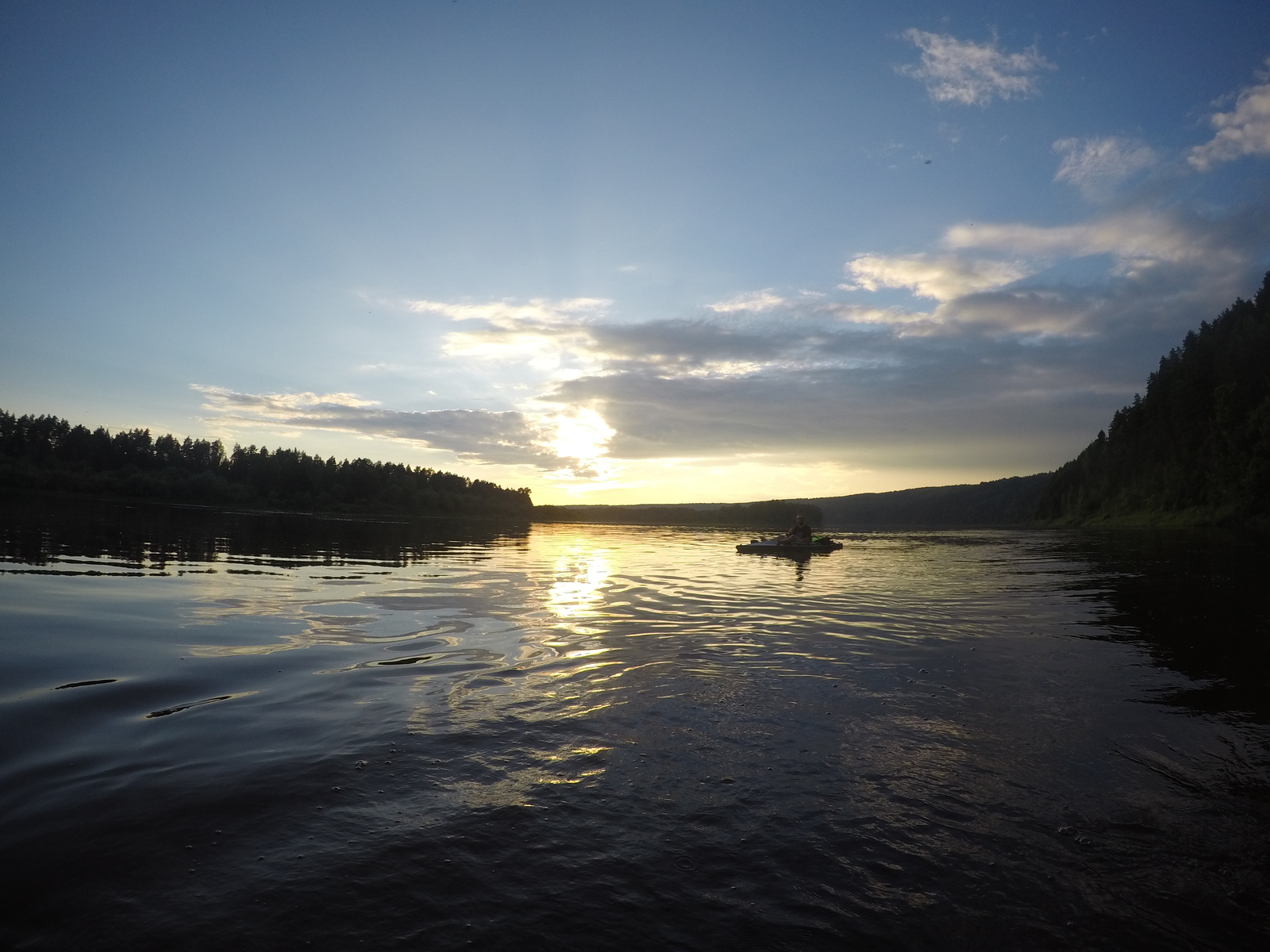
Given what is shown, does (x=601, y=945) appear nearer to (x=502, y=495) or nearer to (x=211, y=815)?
(x=211, y=815)

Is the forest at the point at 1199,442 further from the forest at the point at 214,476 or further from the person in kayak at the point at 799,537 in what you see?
the forest at the point at 214,476

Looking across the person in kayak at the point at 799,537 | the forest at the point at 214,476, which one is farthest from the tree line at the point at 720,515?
the person in kayak at the point at 799,537

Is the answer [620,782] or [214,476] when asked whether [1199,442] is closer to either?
[620,782]

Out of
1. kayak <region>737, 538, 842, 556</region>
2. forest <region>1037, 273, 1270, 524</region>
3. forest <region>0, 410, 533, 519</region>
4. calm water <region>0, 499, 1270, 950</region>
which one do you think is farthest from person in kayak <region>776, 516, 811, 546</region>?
forest <region>0, 410, 533, 519</region>

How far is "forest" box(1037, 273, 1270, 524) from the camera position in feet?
232

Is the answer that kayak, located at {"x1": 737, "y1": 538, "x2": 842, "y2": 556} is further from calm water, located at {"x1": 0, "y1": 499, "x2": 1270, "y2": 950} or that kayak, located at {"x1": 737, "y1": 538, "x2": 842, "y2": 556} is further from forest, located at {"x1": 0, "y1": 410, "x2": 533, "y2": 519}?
forest, located at {"x1": 0, "y1": 410, "x2": 533, "y2": 519}

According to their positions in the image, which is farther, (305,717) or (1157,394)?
(1157,394)

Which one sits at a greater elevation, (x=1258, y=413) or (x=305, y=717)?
(x=1258, y=413)

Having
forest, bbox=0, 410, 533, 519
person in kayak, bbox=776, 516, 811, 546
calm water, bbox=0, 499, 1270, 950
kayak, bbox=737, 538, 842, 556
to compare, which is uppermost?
forest, bbox=0, 410, 533, 519

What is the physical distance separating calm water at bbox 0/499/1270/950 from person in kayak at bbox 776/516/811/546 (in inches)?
971

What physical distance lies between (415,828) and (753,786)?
2.98m

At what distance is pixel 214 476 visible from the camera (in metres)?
123

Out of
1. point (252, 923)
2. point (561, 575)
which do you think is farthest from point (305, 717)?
point (561, 575)

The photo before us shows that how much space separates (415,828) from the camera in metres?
5.22
